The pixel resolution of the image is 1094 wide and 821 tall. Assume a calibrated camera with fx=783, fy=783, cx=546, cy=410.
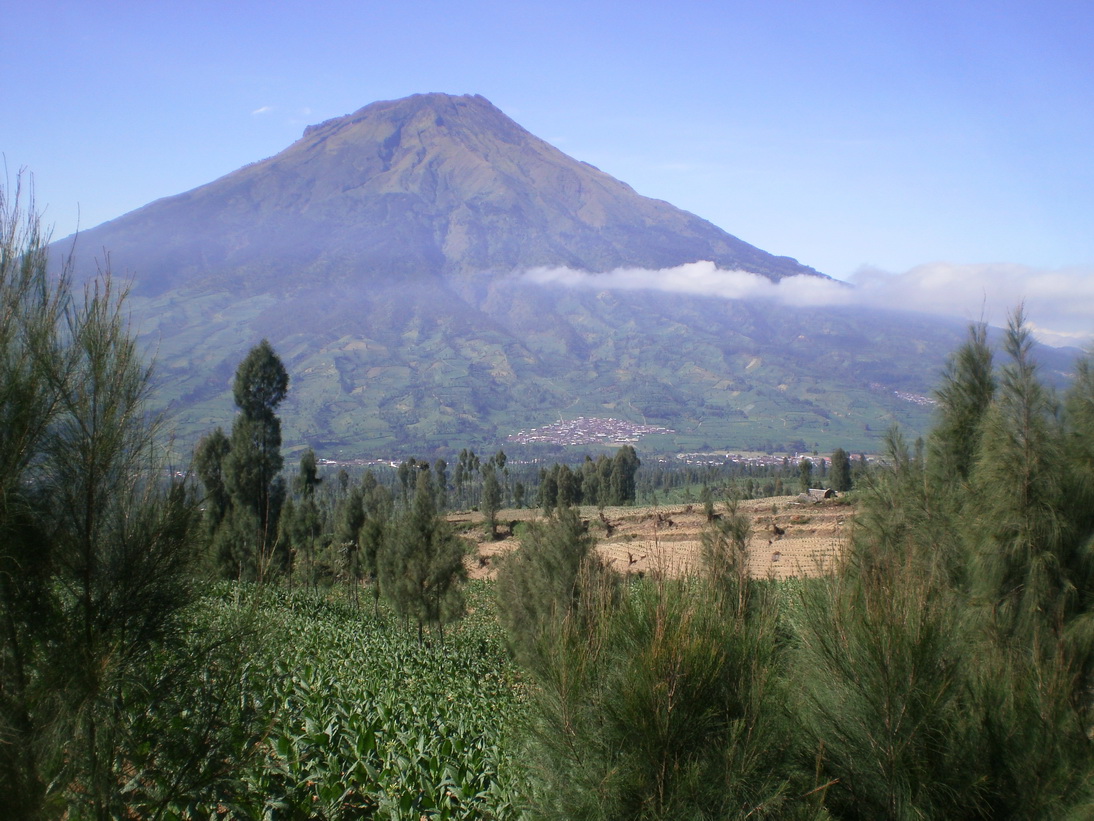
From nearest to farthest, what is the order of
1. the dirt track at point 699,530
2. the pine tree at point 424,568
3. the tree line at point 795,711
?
the tree line at point 795,711 < the pine tree at point 424,568 < the dirt track at point 699,530

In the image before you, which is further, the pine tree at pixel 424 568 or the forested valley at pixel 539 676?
the pine tree at pixel 424 568

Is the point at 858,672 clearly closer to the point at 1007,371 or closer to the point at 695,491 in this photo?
the point at 1007,371

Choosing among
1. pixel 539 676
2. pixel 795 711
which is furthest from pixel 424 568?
pixel 795 711

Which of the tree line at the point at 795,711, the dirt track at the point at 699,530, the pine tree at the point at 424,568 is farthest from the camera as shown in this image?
the dirt track at the point at 699,530

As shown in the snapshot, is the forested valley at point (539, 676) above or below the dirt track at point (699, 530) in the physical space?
above

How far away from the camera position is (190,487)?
5359mm

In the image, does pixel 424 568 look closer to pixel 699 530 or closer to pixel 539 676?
pixel 539 676

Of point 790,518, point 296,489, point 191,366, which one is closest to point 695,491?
point 790,518

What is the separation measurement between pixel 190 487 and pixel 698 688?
3604 mm

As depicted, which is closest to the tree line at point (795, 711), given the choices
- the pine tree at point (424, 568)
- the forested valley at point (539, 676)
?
the forested valley at point (539, 676)

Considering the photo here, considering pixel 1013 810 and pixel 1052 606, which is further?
pixel 1052 606

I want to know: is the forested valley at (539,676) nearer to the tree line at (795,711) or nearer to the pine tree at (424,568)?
the tree line at (795,711)

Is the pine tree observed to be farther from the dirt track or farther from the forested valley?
the forested valley

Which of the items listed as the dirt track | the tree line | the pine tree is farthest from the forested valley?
the dirt track
